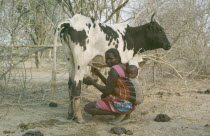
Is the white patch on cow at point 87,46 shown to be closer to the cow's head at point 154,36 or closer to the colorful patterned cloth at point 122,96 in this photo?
the colorful patterned cloth at point 122,96

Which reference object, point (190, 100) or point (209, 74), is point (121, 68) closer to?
point (190, 100)

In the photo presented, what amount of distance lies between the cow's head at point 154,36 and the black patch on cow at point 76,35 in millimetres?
1618

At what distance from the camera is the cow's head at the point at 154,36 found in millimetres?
5637

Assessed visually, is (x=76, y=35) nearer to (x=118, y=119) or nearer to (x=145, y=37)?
(x=118, y=119)

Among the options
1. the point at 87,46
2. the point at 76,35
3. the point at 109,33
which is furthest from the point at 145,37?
the point at 76,35

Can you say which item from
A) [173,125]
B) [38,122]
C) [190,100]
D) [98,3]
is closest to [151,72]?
[190,100]

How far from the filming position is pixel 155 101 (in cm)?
627

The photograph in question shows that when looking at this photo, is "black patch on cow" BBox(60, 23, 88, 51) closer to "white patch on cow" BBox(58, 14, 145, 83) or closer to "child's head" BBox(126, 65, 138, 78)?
"white patch on cow" BBox(58, 14, 145, 83)

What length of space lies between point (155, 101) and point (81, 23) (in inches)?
106

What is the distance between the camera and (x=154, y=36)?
18.6 ft

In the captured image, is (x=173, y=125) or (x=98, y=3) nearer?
(x=173, y=125)

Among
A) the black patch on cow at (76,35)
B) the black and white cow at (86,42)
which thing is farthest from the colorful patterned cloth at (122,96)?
the black patch on cow at (76,35)

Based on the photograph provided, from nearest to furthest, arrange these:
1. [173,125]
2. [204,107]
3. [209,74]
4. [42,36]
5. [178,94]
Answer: [173,125] < [204,107] < [178,94] < [209,74] < [42,36]

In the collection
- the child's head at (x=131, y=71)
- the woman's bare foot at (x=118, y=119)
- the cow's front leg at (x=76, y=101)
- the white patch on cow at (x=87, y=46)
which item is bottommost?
the woman's bare foot at (x=118, y=119)
